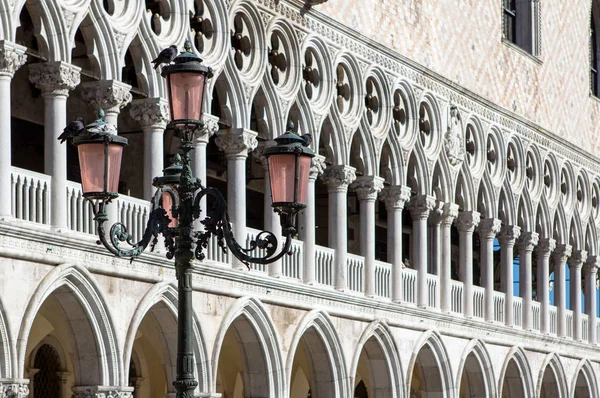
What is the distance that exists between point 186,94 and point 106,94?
5982 millimetres

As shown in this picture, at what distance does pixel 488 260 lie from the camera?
23547 millimetres

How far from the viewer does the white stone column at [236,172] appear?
1714cm

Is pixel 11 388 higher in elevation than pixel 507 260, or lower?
lower

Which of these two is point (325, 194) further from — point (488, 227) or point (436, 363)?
point (436, 363)

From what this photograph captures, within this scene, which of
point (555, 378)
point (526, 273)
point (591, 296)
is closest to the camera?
point (526, 273)

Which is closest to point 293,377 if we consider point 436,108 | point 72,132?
point 436,108

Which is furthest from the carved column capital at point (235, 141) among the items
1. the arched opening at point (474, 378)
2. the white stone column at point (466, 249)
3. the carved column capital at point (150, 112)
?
the arched opening at point (474, 378)

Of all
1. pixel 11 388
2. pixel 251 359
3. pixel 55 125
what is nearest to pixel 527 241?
pixel 251 359

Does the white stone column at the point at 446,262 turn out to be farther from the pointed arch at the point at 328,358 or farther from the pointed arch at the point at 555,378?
the pointed arch at the point at 555,378

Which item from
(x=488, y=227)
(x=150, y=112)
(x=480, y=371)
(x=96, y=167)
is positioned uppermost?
(x=150, y=112)

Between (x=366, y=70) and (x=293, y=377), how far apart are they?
5.20m

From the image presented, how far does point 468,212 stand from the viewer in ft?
75.3

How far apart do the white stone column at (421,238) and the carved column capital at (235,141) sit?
15.1ft

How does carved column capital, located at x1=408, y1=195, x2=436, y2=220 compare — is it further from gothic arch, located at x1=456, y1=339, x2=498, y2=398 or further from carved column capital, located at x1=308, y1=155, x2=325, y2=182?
carved column capital, located at x1=308, y1=155, x2=325, y2=182
